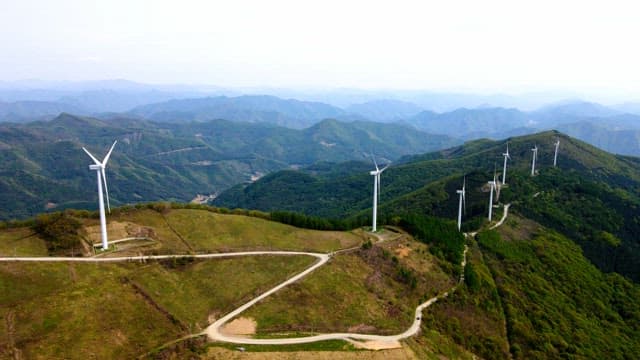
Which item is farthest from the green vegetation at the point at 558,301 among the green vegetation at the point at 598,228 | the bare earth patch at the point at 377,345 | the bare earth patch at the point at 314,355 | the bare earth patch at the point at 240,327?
the bare earth patch at the point at 240,327

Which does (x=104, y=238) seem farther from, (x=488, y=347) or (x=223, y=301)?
(x=488, y=347)

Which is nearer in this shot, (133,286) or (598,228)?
(133,286)

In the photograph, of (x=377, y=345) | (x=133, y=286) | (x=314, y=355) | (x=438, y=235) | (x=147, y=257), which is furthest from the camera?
(x=438, y=235)

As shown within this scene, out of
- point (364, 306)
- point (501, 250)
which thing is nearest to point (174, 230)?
point (364, 306)

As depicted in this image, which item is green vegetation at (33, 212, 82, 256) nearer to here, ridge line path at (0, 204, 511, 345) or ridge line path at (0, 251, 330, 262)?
ridge line path at (0, 251, 330, 262)

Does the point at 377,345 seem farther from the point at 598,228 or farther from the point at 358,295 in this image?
the point at 598,228

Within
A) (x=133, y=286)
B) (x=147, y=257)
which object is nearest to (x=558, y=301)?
(x=147, y=257)

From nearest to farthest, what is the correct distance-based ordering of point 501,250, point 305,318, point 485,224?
point 305,318 → point 501,250 → point 485,224
